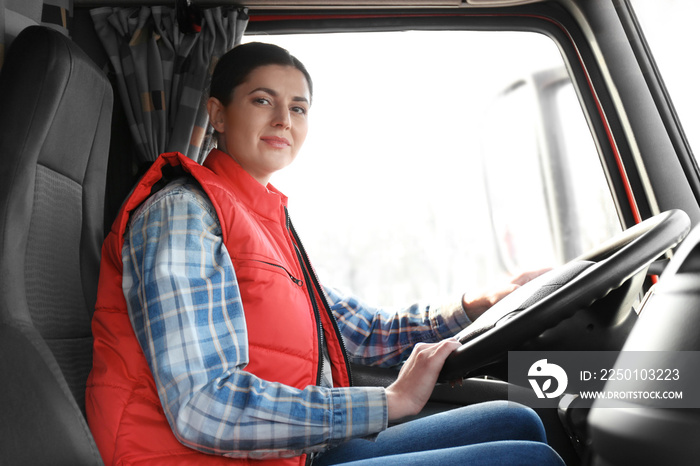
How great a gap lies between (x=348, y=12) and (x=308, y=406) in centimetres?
134

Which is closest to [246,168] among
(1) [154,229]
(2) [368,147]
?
(1) [154,229]

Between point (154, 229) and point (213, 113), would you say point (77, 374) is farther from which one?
point (213, 113)

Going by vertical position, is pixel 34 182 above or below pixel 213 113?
below

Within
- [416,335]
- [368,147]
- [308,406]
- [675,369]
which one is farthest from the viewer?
[368,147]

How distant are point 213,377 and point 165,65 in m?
1.33

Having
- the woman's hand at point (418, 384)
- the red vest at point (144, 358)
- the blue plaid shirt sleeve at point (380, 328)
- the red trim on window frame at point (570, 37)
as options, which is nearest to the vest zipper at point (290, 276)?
the red vest at point (144, 358)

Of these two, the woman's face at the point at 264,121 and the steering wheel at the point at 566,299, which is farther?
the woman's face at the point at 264,121

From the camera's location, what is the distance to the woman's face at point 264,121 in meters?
1.36

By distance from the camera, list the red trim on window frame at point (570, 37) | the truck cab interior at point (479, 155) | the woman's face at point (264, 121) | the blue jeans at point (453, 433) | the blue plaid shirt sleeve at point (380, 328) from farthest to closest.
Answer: the red trim on window frame at point (570, 37) → the blue plaid shirt sleeve at point (380, 328) → the woman's face at point (264, 121) → the blue jeans at point (453, 433) → the truck cab interior at point (479, 155)

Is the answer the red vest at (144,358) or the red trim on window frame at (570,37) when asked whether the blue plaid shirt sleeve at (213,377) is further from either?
the red trim on window frame at (570,37)

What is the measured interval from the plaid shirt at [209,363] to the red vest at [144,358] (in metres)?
0.05

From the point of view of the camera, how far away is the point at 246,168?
1.37m

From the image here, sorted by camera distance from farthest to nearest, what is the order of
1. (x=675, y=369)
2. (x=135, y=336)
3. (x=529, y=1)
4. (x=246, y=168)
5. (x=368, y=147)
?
1. (x=368, y=147)
2. (x=529, y=1)
3. (x=246, y=168)
4. (x=135, y=336)
5. (x=675, y=369)

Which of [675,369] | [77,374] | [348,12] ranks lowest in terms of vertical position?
[675,369]
